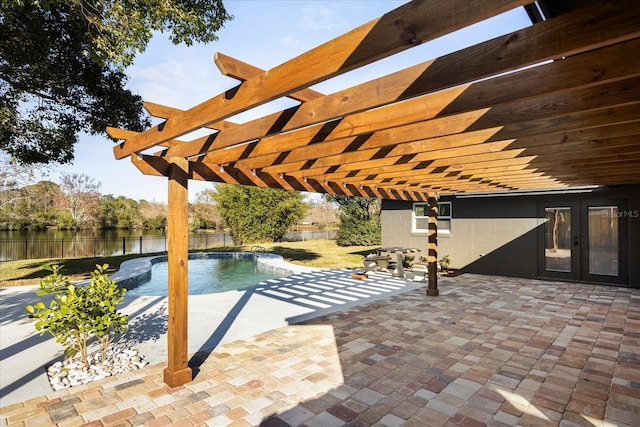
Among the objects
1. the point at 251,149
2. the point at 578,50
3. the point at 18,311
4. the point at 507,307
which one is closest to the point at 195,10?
the point at 251,149

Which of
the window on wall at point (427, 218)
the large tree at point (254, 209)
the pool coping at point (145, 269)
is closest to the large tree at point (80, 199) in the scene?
the large tree at point (254, 209)

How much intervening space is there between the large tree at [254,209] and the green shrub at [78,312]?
15706 mm

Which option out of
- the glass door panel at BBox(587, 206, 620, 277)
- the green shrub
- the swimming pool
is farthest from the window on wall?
the green shrub

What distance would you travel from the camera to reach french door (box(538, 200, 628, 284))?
8164 mm

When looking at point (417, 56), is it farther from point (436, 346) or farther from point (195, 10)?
point (195, 10)

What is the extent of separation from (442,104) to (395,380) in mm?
2691

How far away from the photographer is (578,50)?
1.29 meters

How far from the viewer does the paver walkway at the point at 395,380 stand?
8.93 feet

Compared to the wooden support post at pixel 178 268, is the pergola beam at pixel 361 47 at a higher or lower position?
higher

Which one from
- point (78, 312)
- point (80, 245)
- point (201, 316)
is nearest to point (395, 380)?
point (78, 312)

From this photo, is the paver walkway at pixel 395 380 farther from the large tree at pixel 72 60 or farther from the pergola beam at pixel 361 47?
the large tree at pixel 72 60

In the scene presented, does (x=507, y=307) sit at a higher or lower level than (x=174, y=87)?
lower

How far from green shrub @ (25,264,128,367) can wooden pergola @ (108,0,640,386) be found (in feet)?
2.53

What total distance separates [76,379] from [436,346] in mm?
4101
